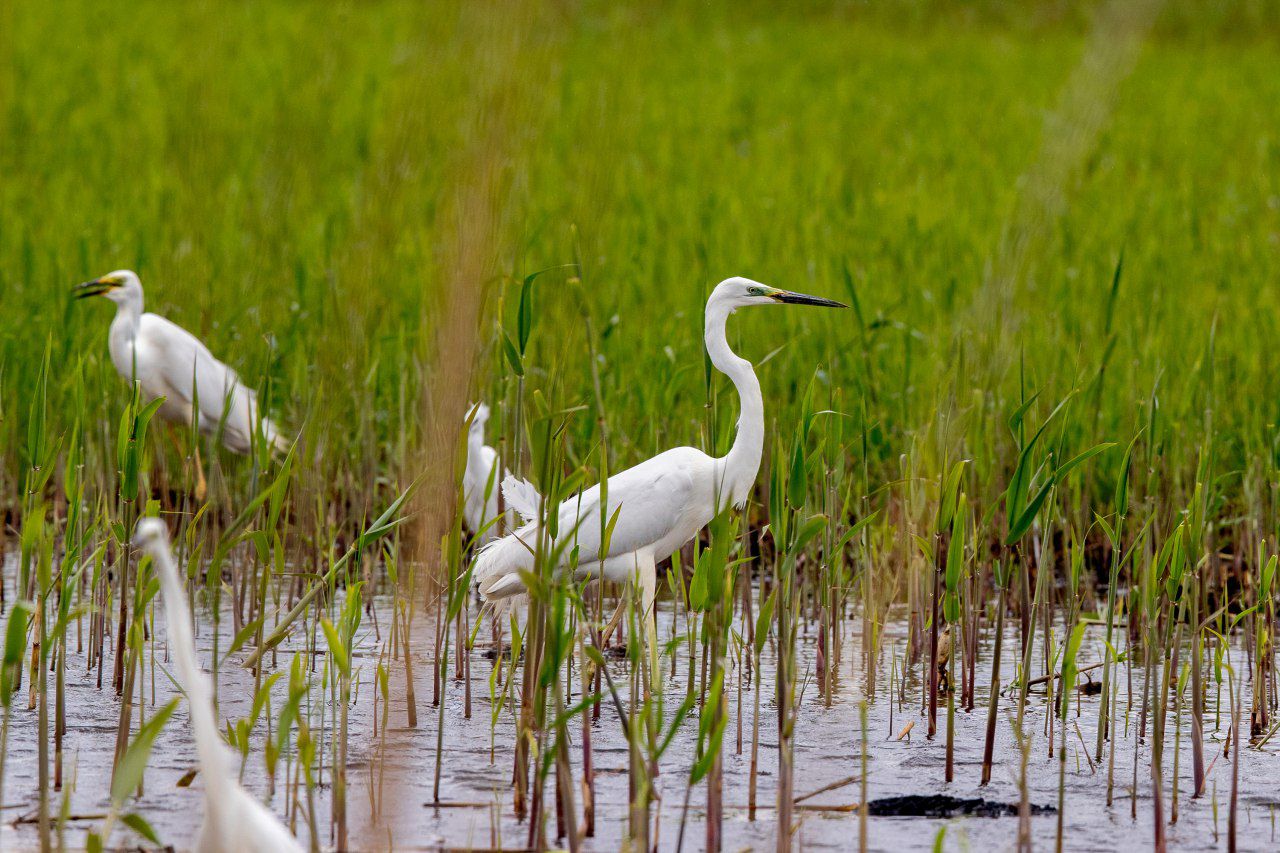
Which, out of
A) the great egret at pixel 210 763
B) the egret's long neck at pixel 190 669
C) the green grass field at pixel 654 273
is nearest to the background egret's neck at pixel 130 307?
the green grass field at pixel 654 273

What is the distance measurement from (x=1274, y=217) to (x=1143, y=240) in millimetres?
1287

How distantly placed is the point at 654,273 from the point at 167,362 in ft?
8.74

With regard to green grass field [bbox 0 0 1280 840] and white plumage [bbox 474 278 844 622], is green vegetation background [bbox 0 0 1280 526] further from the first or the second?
white plumage [bbox 474 278 844 622]

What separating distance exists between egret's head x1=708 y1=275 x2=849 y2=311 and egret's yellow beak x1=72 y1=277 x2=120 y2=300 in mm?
3009

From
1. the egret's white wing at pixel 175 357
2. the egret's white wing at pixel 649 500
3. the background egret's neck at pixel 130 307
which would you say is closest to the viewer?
the egret's white wing at pixel 649 500

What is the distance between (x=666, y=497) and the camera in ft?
14.0

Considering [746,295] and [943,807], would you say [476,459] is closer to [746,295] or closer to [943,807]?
[746,295]

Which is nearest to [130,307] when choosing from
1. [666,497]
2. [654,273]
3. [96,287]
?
[96,287]

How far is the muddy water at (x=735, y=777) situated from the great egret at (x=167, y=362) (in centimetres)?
226

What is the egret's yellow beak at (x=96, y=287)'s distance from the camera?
600 centimetres

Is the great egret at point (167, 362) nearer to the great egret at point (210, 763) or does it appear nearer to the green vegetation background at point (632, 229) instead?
the green vegetation background at point (632, 229)

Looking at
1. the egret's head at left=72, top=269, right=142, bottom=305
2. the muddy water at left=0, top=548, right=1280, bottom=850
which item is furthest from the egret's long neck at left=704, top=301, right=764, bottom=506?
the egret's head at left=72, top=269, right=142, bottom=305

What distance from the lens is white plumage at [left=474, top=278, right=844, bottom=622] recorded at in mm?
4121

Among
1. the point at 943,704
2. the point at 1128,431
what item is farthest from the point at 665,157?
the point at 943,704
